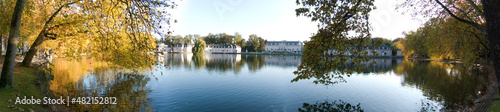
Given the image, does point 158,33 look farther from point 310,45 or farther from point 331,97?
point 331,97

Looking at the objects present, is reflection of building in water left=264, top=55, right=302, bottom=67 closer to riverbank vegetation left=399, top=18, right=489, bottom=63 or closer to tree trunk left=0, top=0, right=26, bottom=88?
riverbank vegetation left=399, top=18, right=489, bottom=63

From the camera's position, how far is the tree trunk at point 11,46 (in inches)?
367

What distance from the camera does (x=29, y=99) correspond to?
388 inches

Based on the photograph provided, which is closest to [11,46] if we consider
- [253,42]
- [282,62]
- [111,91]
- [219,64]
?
[111,91]

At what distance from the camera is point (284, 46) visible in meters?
138

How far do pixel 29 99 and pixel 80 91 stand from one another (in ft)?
19.8

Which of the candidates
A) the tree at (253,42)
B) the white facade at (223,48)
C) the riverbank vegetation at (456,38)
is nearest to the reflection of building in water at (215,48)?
the white facade at (223,48)

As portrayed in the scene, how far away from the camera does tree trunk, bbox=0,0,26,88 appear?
9316mm

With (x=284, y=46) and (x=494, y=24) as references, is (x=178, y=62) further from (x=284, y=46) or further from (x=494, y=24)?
(x=284, y=46)

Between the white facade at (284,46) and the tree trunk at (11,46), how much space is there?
427ft

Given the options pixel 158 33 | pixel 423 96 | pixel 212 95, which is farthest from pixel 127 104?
pixel 423 96

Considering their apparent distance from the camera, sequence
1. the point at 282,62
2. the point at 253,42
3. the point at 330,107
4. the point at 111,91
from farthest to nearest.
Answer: the point at 253,42 → the point at 282,62 → the point at 111,91 → the point at 330,107

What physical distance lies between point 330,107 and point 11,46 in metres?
16.3

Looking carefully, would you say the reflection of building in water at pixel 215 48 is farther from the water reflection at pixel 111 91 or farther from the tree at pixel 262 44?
the water reflection at pixel 111 91
